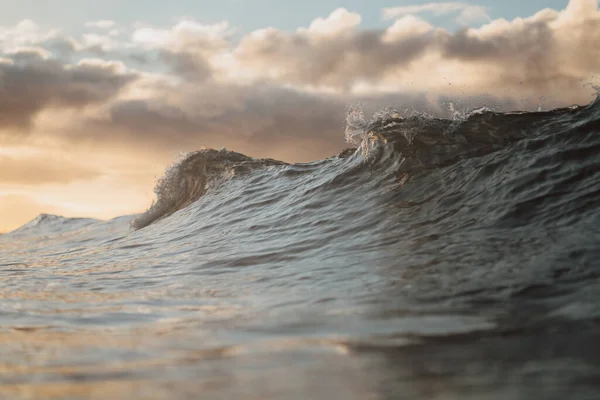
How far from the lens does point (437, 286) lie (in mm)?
2900

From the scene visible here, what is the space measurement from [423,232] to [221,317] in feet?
7.41

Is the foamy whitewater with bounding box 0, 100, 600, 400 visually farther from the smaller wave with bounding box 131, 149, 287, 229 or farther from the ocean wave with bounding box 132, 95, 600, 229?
the smaller wave with bounding box 131, 149, 287, 229

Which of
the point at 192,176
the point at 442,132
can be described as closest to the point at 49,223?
the point at 192,176

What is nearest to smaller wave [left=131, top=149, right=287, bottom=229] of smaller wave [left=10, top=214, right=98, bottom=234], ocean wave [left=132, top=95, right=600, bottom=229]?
ocean wave [left=132, top=95, right=600, bottom=229]

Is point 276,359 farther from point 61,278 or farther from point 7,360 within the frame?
point 61,278

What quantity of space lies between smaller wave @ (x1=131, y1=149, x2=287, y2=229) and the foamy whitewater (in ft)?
11.9

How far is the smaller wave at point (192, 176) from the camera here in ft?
35.8

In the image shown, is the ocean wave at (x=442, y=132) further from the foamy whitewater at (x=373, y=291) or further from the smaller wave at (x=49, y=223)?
the smaller wave at (x=49, y=223)

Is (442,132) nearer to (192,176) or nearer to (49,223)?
(192,176)

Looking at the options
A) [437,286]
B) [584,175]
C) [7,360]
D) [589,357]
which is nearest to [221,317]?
[7,360]

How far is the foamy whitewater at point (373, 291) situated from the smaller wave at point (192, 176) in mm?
3625

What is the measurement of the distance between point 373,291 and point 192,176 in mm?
9086

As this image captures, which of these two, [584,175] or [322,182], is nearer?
[584,175]

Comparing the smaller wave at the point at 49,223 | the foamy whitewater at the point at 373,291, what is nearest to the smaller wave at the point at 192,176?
the foamy whitewater at the point at 373,291
